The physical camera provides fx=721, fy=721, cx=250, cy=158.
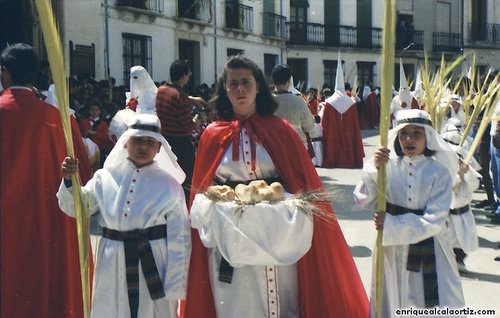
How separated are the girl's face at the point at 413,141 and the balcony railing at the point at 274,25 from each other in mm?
23878

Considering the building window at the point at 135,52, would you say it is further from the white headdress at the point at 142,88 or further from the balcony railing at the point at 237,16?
the white headdress at the point at 142,88

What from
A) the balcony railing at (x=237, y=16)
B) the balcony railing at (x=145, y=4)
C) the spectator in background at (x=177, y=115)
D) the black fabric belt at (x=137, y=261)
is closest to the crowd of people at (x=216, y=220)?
the black fabric belt at (x=137, y=261)

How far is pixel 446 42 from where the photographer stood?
120ft

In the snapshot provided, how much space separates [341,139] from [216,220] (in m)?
11.0

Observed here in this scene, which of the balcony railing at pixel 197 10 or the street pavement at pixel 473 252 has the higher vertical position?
the balcony railing at pixel 197 10

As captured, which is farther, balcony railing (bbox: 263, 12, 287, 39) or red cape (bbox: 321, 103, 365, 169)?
balcony railing (bbox: 263, 12, 287, 39)

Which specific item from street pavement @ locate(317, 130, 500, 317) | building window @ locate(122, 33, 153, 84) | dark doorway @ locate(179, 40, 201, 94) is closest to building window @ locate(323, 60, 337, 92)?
dark doorway @ locate(179, 40, 201, 94)

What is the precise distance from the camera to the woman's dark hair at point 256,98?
3852mm

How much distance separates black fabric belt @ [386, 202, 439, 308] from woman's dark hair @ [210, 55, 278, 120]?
88cm

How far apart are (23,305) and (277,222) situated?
5.52 ft

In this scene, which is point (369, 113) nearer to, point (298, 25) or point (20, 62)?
point (298, 25)

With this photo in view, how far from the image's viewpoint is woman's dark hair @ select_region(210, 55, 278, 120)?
385cm

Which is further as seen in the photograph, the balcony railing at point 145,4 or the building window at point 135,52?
the building window at point 135,52

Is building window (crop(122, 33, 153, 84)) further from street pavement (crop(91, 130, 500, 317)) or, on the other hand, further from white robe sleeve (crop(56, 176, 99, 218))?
white robe sleeve (crop(56, 176, 99, 218))
